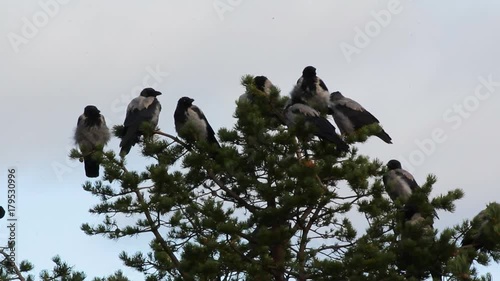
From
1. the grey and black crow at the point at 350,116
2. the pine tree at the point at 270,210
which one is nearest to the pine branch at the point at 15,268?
the pine tree at the point at 270,210

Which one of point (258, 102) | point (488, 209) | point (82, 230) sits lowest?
point (488, 209)

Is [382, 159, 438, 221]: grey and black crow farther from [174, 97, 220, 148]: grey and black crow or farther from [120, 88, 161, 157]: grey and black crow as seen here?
[120, 88, 161, 157]: grey and black crow

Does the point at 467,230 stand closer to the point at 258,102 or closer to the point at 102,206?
the point at 258,102

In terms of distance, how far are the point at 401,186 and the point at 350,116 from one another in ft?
3.75

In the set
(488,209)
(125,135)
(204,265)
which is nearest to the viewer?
(488,209)

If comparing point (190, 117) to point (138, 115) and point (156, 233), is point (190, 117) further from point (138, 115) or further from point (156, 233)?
point (156, 233)

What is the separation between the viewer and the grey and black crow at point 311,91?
501 inches

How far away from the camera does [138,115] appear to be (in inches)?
511

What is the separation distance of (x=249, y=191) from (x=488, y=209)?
3.49m

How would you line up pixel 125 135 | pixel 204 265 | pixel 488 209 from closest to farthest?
pixel 488 209 → pixel 204 265 → pixel 125 135

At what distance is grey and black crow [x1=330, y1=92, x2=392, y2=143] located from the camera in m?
13.4

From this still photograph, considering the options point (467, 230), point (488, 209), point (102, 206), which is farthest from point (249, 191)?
point (488, 209)

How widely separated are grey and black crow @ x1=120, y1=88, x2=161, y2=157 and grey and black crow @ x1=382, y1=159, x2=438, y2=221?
2946 mm

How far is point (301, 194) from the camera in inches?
417
